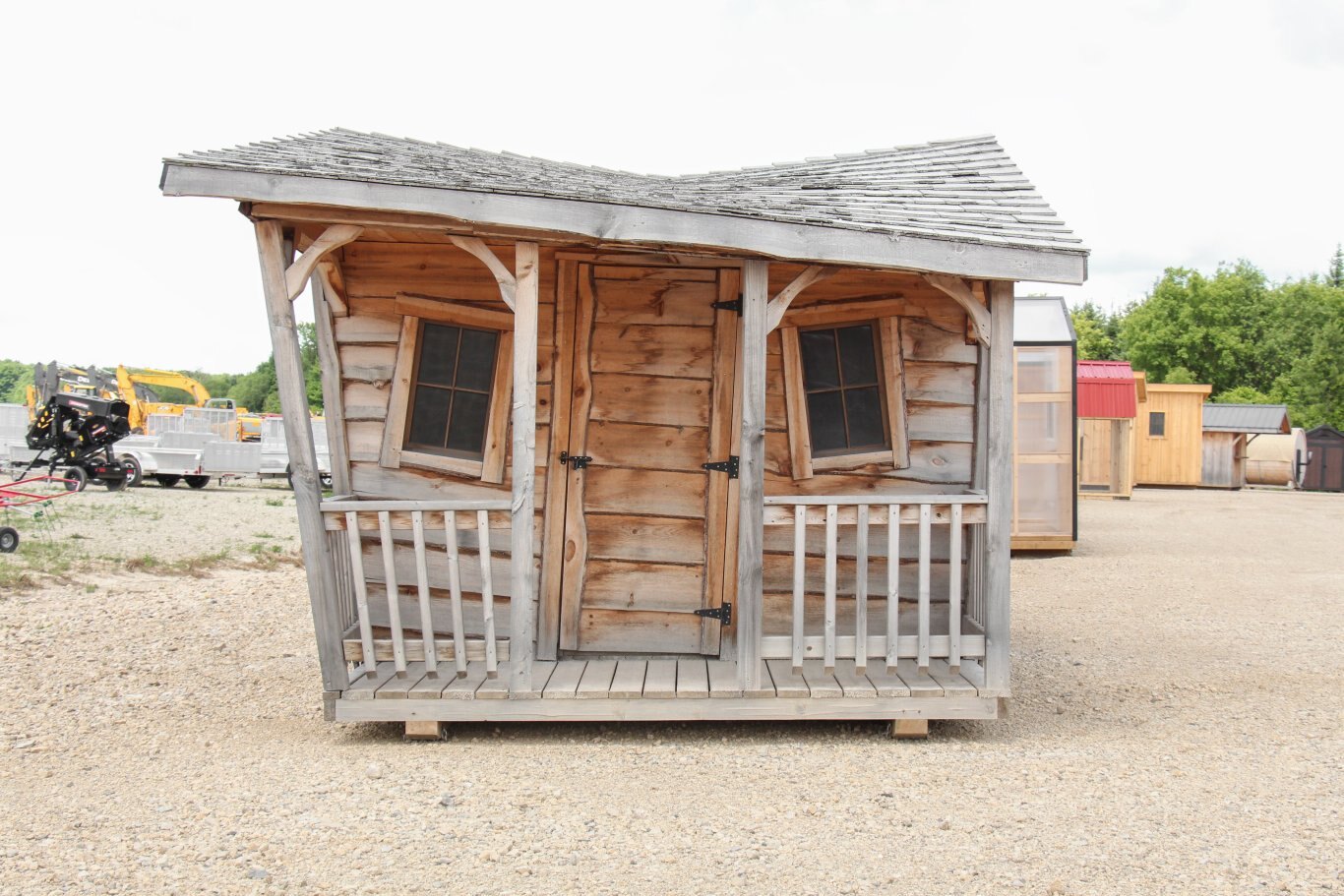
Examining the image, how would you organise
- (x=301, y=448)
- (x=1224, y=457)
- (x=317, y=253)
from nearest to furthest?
(x=317, y=253), (x=301, y=448), (x=1224, y=457)

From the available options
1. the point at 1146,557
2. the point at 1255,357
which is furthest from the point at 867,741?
the point at 1255,357

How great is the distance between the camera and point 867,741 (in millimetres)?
5176

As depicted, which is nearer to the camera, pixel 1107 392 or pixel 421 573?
pixel 421 573

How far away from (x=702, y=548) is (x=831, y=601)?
0.99 m

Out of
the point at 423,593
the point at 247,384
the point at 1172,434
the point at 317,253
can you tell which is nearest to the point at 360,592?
the point at 423,593

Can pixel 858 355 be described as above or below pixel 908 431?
above

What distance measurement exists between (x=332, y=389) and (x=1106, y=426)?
2087 centimetres

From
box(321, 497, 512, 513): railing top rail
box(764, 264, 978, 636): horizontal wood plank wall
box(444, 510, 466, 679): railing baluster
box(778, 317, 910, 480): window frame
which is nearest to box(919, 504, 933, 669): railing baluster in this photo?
box(764, 264, 978, 636): horizontal wood plank wall

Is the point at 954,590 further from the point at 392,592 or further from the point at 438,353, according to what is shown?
the point at 438,353

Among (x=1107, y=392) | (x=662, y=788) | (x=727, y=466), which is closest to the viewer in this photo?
(x=662, y=788)

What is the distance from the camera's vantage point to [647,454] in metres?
5.90

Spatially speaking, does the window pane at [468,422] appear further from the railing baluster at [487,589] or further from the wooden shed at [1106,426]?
the wooden shed at [1106,426]

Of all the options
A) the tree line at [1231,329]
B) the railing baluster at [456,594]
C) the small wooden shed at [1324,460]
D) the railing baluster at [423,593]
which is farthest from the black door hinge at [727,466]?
the tree line at [1231,329]

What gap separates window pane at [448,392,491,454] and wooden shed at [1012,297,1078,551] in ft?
26.7
